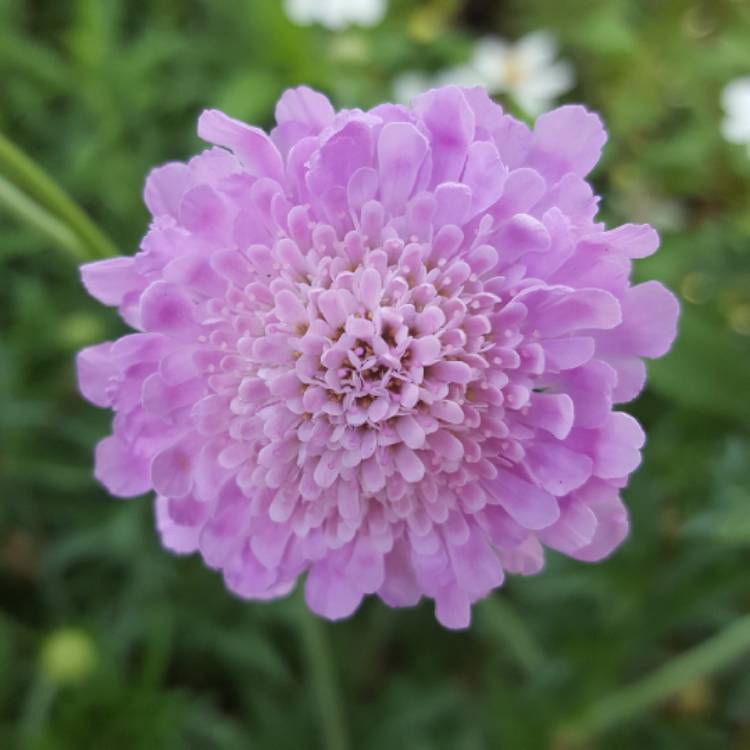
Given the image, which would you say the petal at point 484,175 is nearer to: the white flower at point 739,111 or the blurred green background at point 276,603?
the blurred green background at point 276,603

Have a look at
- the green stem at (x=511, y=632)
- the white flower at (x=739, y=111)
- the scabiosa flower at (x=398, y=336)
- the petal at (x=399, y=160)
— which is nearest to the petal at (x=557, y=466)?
the scabiosa flower at (x=398, y=336)

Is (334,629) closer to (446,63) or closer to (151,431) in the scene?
(151,431)

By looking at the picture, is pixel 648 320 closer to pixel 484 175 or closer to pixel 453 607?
pixel 484 175

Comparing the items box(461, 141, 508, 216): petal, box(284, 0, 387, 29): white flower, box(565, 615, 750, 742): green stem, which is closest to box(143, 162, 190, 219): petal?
Answer: box(461, 141, 508, 216): petal

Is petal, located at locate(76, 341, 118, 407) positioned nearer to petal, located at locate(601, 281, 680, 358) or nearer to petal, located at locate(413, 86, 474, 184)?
petal, located at locate(413, 86, 474, 184)

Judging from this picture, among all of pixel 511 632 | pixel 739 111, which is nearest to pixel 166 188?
pixel 511 632

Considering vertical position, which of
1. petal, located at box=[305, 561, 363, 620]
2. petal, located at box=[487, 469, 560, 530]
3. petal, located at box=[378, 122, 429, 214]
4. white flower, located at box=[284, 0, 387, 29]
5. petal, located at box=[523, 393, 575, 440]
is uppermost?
petal, located at box=[378, 122, 429, 214]
